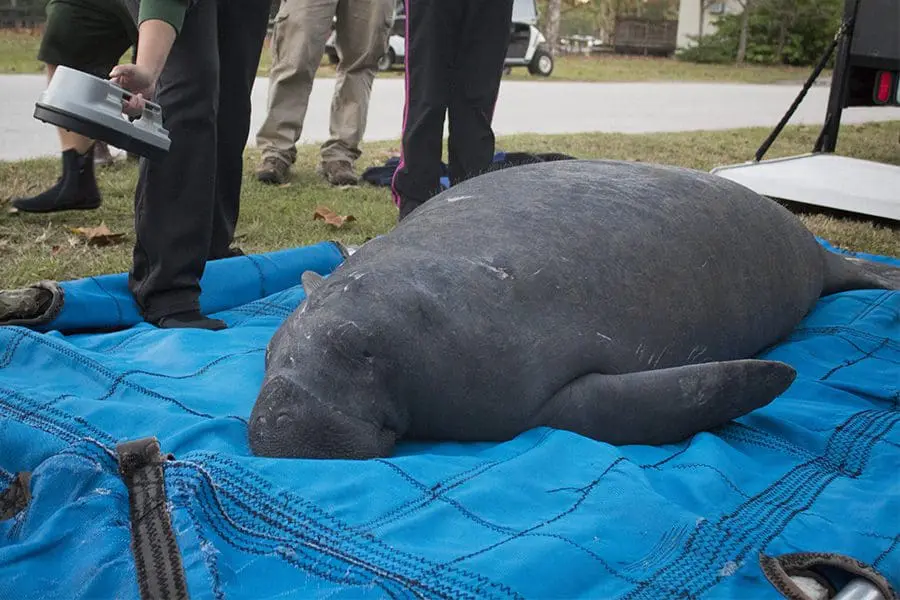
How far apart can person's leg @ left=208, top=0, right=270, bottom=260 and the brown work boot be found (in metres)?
2.65

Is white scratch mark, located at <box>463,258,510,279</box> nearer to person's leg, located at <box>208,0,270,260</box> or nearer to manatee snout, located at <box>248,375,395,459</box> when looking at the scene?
manatee snout, located at <box>248,375,395,459</box>

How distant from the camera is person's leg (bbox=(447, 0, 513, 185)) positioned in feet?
16.5

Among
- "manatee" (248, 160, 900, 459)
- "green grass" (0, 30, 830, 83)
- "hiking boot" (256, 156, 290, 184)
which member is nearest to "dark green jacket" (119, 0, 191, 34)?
"manatee" (248, 160, 900, 459)

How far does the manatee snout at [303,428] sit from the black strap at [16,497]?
0.50 m

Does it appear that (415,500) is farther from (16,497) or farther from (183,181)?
(183,181)

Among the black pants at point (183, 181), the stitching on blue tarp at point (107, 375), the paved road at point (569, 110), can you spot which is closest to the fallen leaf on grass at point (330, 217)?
the black pants at point (183, 181)

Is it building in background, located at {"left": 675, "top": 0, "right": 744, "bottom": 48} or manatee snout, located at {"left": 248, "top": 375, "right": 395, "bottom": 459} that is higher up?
building in background, located at {"left": 675, "top": 0, "right": 744, "bottom": 48}

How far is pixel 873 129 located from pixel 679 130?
2808 mm

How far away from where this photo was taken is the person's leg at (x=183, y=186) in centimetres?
343

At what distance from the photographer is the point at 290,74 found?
6.99 meters

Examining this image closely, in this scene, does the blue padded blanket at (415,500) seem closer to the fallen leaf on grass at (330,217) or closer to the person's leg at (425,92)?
the person's leg at (425,92)

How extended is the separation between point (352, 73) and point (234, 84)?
336 centimetres

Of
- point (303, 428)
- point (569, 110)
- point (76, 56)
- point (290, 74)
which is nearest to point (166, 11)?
point (303, 428)

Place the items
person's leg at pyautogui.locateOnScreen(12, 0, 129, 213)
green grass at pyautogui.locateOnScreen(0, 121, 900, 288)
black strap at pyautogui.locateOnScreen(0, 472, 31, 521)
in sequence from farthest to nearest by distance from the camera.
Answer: person's leg at pyautogui.locateOnScreen(12, 0, 129, 213), green grass at pyautogui.locateOnScreen(0, 121, 900, 288), black strap at pyautogui.locateOnScreen(0, 472, 31, 521)
